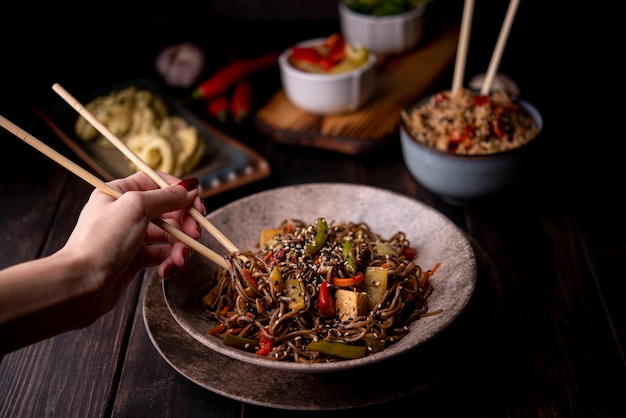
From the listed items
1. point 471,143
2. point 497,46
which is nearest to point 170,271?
point 471,143

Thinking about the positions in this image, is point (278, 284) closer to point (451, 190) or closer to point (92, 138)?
point (451, 190)

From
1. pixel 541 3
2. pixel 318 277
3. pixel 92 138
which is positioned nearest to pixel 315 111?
pixel 92 138

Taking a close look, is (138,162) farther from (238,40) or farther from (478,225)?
(238,40)

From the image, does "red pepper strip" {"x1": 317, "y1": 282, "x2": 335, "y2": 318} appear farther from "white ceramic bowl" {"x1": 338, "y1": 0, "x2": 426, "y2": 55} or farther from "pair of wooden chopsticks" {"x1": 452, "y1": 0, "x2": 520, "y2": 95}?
"white ceramic bowl" {"x1": 338, "y1": 0, "x2": 426, "y2": 55}

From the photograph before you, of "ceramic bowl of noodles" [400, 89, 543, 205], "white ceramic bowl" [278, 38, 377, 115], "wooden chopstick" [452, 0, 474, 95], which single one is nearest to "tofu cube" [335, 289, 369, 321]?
"ceramic bowl of noodles" [400, 89, 543, 205]

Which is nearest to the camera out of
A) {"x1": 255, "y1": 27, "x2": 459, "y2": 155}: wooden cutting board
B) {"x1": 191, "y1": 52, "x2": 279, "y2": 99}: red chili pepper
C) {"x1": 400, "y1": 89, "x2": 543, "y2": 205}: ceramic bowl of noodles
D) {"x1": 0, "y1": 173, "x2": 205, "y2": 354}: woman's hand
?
{"x1": 0, "y1": 173, "x2": 205, "y2": 354}: woman's hand

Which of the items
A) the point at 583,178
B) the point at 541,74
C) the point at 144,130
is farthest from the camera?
the point at 541,74
